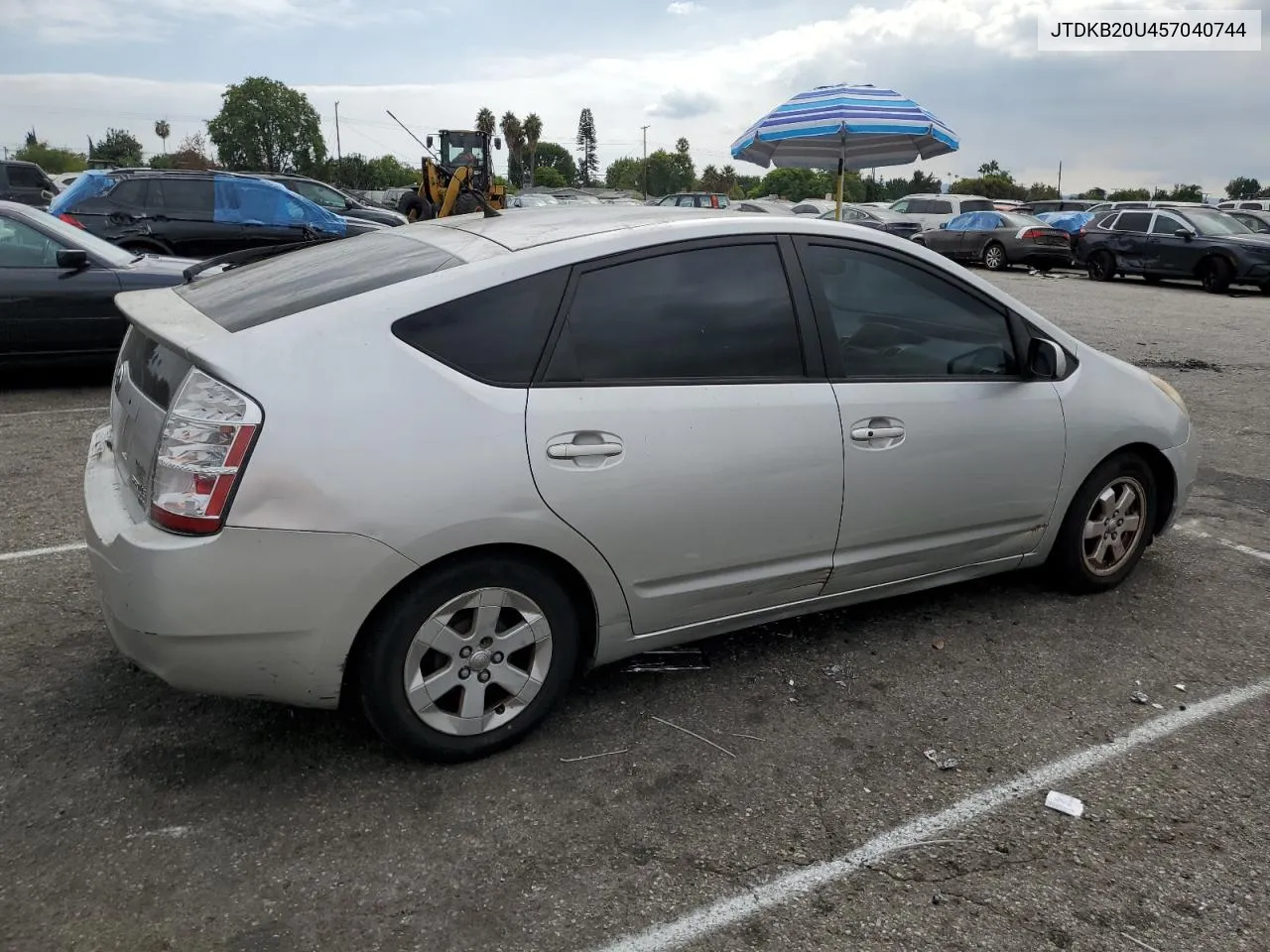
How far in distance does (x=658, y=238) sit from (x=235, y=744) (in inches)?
79.7

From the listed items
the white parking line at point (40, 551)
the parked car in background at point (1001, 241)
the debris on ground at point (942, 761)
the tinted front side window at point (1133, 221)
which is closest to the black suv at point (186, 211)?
the white parking line at point (40, 551)

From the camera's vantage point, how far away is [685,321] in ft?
10.4

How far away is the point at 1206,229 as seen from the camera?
1825 centimetres

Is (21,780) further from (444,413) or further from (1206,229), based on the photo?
(1206,229)

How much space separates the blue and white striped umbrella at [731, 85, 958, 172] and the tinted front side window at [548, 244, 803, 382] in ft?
27.1

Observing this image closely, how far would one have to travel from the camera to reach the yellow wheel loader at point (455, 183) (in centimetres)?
1377

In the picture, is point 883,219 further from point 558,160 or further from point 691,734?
point 558,160

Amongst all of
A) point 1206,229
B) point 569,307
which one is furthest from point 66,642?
point 1206,229

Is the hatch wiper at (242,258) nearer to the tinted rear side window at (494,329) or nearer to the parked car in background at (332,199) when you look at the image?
the tinted rear side window at (494,329)

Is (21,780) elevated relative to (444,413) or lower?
lower

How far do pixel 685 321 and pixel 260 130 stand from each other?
4566 inches

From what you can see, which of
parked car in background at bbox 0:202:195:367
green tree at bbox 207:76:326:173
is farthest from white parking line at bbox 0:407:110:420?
green tree at bbox 207:76:326:173

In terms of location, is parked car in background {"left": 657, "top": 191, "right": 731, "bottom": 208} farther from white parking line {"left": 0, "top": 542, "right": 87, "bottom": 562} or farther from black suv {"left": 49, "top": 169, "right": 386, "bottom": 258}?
white parking line {"left": 0, "top": 542, "right": 87, "bottom": 562}

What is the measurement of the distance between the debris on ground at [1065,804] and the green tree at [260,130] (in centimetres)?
11288
